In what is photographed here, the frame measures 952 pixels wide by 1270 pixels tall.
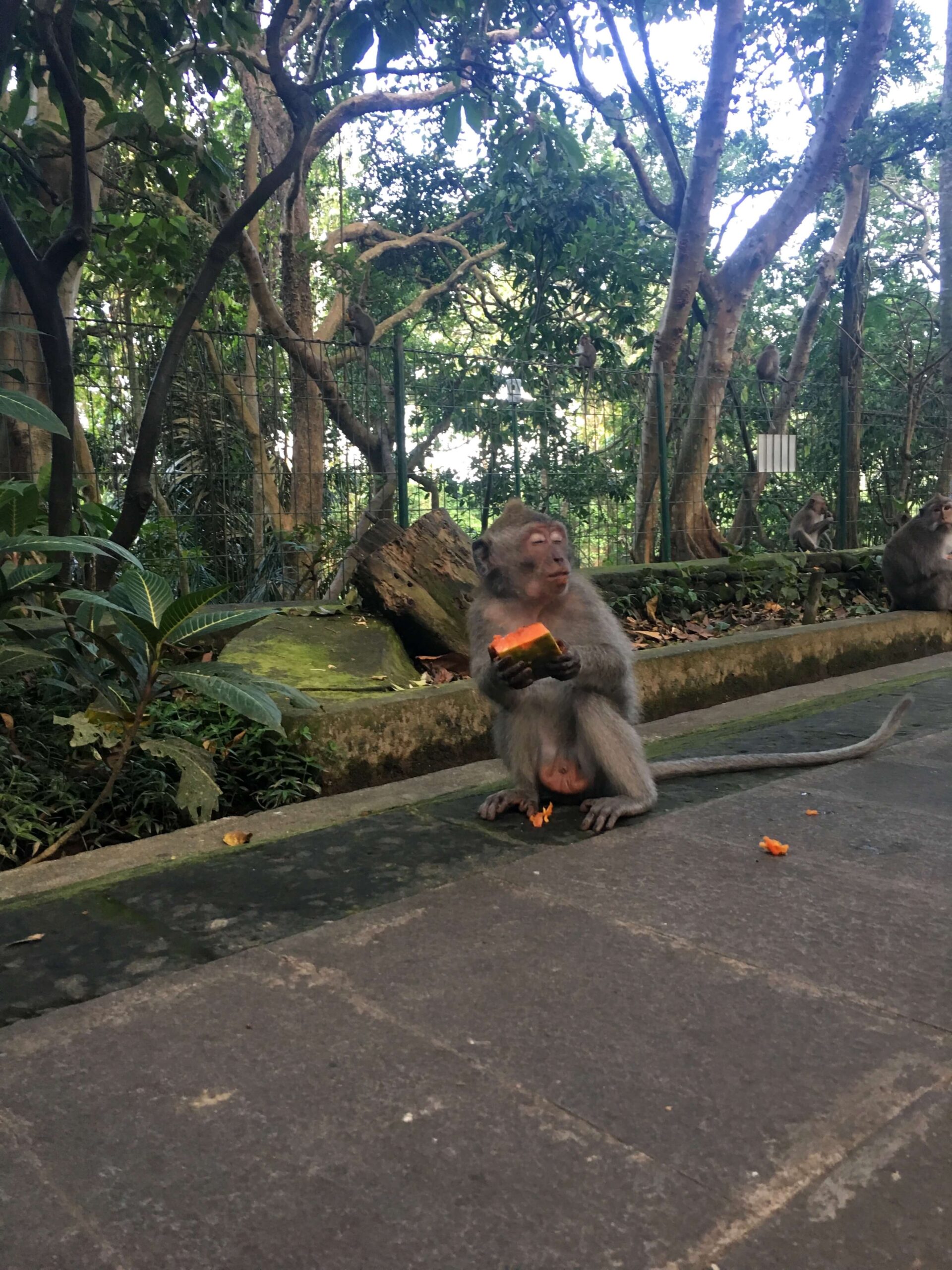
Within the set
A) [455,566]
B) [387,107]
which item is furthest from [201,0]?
[387,107]

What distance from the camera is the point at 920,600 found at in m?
8.34

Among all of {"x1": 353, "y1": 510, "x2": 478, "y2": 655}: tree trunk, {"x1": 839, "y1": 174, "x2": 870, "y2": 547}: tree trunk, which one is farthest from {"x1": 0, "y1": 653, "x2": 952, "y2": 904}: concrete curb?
{"x1": 839, "y1": 174, "x2": 870, "y2": 547}: tree trunk

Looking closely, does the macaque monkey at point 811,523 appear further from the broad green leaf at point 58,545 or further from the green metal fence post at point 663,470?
the broad green leaf at point 58,545

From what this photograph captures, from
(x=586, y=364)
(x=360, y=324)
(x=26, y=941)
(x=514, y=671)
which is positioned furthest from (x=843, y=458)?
(x=26, y=941)

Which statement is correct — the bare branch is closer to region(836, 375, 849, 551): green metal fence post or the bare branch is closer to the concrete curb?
region(836, 375, 849, 551): green metal fence post

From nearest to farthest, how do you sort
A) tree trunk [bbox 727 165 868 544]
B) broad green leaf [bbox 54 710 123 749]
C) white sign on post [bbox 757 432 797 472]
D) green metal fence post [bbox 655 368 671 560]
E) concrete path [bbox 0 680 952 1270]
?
concrete path [bbox 0 680 952 1270], broad green leaf [bbox 54 710 123 749], green metal fence post [bbox 655 368 671 560], white sign on post [bbox 757 432 797 472], tree trunk [bbox 727 165 868 544]

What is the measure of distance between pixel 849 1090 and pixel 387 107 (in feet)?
46.9

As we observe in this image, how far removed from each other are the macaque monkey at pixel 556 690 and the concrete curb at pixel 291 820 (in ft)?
1.43

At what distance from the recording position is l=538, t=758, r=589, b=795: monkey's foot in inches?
155

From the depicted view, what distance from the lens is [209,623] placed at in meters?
3.80

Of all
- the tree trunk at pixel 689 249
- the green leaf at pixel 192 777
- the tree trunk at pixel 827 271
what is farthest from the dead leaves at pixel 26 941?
the tree trunk at pixel 827 271

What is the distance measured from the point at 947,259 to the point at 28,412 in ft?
40.2

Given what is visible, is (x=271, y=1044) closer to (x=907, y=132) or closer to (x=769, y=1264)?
(x=769, y=1264)

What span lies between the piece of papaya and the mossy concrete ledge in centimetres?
110
